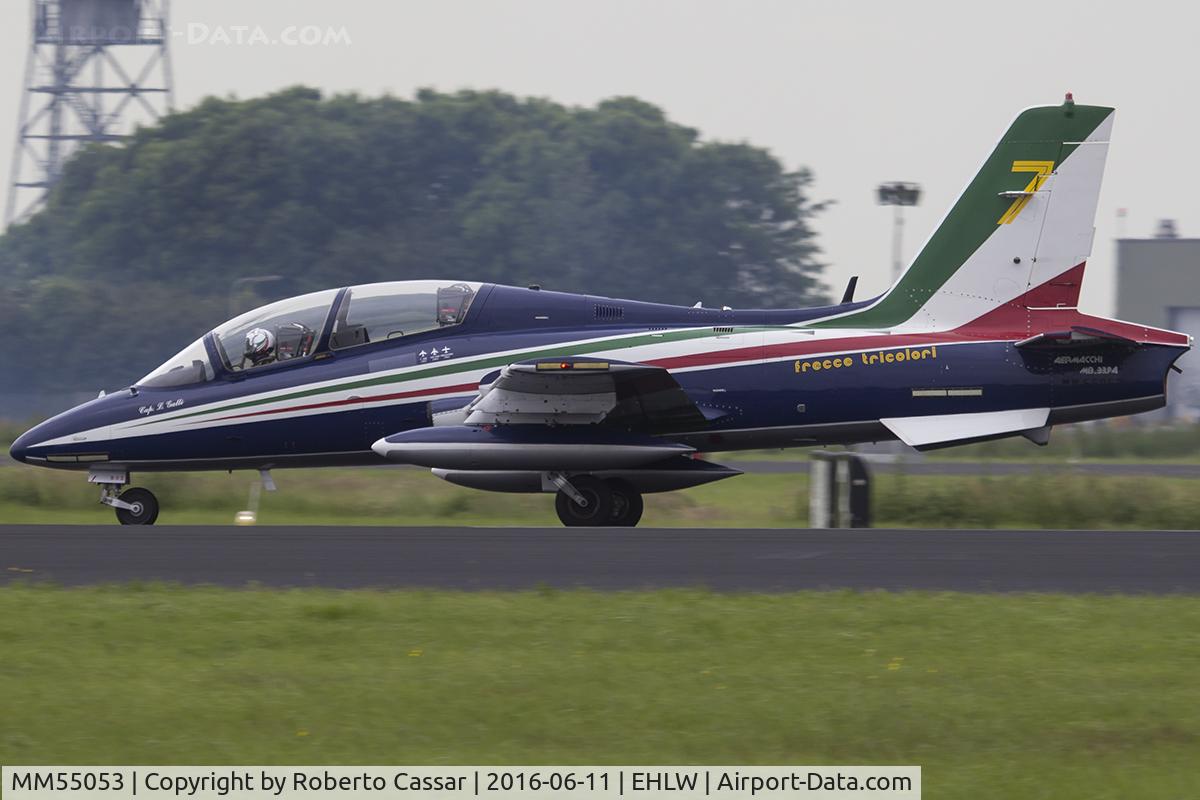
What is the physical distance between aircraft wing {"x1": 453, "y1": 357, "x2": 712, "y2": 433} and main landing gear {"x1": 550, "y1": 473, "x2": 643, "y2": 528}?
69cm

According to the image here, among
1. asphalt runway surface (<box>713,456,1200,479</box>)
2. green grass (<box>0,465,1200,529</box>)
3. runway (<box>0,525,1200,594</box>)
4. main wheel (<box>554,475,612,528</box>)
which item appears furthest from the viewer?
asphalt runway surface (<box>713,456,1200,479</box>)

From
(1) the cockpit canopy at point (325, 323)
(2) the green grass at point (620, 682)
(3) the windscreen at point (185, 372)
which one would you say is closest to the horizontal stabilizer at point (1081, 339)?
(2) the green grass at point (620, 682)

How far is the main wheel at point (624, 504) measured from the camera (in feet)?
54.5

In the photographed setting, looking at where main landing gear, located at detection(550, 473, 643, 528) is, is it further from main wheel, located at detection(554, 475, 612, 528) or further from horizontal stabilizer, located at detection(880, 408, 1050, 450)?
horizontal stabilizer, located at detection(880, 408, 1050, 450)

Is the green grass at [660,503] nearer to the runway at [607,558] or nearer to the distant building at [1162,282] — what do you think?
the runway at [607,558]

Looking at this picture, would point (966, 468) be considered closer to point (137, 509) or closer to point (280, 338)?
point (280, 338)

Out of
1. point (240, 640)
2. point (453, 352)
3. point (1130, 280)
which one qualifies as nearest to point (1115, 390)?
point (453, 352)

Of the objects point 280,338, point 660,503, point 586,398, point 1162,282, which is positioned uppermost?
point 1162,282

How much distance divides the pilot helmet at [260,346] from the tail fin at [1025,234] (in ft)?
20.6

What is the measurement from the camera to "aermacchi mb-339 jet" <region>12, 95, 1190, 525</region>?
1639cm

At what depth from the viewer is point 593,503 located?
16.6 meters

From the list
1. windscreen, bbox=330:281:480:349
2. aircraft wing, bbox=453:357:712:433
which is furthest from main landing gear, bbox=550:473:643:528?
windscreen, bbox=330:281:480:349

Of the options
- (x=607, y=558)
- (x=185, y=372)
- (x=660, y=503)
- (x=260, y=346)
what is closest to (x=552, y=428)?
(x=260, y=346)

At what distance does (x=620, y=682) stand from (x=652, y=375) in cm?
828
